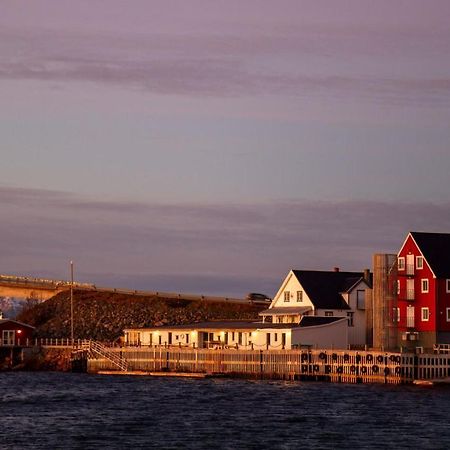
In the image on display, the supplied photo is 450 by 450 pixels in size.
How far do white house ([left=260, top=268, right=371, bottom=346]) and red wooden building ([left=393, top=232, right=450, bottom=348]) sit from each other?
7.12 meters

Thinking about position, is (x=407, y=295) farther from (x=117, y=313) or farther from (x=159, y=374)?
(x=117, y=313)

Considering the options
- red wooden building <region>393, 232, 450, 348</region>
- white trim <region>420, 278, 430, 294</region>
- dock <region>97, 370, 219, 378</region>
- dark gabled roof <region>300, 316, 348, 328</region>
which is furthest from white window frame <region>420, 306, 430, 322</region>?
dock <region>97, 370, 219, 378</region>

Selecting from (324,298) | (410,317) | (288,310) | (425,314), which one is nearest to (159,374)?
(288,310)

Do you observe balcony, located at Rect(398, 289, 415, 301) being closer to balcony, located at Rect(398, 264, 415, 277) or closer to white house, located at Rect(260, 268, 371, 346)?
balcony, located at Rect(398, 264, 415, 277)

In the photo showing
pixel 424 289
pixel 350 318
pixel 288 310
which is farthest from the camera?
pixel 288 310

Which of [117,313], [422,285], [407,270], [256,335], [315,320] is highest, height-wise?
Answer: [407,270]

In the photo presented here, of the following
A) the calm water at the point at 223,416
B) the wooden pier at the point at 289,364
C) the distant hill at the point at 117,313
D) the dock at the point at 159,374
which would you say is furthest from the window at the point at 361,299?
the distant hill at the point at 117,313

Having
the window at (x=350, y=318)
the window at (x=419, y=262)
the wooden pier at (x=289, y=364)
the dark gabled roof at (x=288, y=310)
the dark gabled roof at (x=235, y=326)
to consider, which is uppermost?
the window at (x=419, y=262)

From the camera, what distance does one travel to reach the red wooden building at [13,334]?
14788 cm

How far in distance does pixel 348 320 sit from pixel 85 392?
1197 inches

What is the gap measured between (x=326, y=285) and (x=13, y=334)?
1419 inches

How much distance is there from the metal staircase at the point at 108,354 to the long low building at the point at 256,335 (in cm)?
427

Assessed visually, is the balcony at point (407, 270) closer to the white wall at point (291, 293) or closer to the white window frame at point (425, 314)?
the white window frame at point (425, 314)

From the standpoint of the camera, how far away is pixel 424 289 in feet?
393
